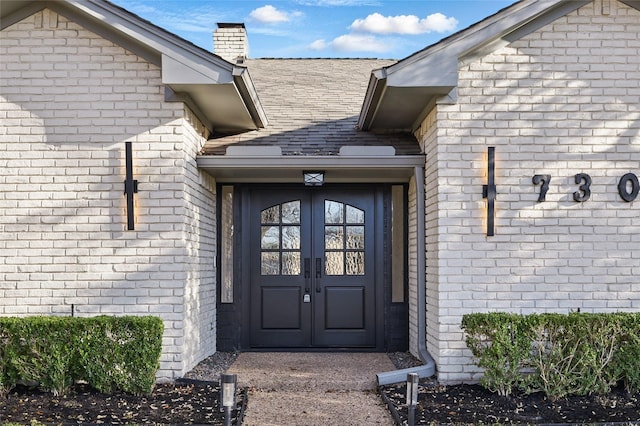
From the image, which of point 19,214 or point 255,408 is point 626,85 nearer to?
point 255,408

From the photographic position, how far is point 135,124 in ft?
20.6

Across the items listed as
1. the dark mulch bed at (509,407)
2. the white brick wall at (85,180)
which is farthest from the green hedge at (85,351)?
the dark mulch bed at (509,407)

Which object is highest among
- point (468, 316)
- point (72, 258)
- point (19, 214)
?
point (19, 214)

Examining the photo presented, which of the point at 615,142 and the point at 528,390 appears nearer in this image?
the point at 528,390

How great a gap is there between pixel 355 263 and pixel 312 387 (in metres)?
2.34

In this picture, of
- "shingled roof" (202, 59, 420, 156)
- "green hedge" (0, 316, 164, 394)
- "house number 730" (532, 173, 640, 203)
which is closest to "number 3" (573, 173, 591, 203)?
"house number 730" (532, 173, 640, 203)

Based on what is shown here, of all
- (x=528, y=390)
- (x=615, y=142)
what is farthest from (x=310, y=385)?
(x=615, y=142)

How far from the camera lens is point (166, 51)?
5.94 m

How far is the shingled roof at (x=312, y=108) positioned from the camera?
24.7ft

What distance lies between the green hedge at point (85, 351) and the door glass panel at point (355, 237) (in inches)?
130

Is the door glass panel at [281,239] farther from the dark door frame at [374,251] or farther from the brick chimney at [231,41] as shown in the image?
the brick chimney at [231,41]

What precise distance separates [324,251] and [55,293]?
344 cm

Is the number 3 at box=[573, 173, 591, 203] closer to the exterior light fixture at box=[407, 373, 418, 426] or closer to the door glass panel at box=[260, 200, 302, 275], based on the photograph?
the exterior light fixture at box=[407, 373, 418, 426]

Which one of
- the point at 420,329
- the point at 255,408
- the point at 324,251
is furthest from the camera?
the point at 324,251
